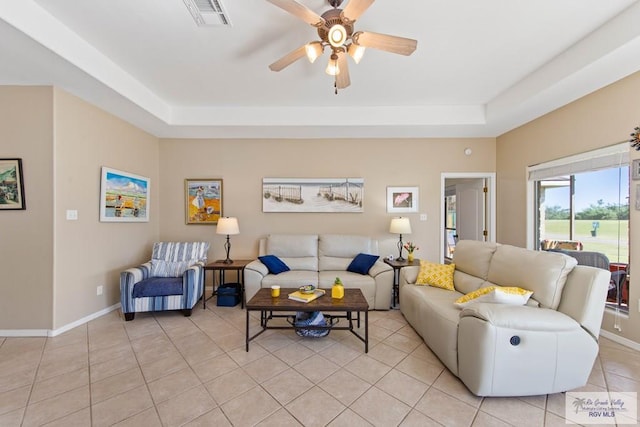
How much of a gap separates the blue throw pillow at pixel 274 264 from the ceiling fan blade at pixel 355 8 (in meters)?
2.83

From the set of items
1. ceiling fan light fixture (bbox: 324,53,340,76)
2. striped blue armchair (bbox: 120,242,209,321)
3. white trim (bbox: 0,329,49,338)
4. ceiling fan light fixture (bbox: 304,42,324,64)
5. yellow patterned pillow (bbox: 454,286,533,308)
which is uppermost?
ceiling fan light fixture (bbox: 304,42,324,64)

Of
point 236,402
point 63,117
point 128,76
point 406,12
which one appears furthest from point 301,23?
point 236,402

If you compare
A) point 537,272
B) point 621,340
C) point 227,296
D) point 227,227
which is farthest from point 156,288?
point 621,340

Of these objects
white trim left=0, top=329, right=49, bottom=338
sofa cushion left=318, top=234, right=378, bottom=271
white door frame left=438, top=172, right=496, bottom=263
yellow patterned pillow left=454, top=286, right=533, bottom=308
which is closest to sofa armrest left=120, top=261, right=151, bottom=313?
white trim left=0, top=329, right=49, bottom=338

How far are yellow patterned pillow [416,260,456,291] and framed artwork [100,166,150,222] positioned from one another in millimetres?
3939

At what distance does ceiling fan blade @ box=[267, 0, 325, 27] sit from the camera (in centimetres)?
160

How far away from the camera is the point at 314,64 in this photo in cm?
271

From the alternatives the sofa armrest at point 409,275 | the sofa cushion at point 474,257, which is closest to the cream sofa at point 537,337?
the sofa cushion at point 474,257

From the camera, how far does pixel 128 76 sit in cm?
292

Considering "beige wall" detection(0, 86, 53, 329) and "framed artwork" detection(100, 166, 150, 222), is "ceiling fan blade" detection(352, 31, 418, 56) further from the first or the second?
"framed artwork" detection(100, 166, 150, 222)

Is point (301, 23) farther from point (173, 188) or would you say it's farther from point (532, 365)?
point (173, 188)

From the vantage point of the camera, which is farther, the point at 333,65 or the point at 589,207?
the point at 589,207

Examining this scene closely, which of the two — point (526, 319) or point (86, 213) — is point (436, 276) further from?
point (86, 213)

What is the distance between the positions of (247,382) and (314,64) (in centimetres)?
296
